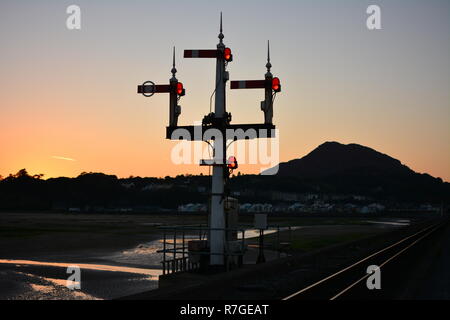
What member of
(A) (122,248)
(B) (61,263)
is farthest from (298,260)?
(A) (122,248)

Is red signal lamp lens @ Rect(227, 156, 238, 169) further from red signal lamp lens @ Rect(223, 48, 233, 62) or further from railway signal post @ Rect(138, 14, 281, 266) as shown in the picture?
red signal lamp lens @ Rect(223, 48, 233, 62)

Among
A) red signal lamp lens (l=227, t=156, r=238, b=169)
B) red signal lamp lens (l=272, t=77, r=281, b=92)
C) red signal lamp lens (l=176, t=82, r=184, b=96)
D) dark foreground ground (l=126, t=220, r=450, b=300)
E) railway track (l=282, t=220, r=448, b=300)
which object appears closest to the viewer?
dark foreground ground (l=126, t=220, r=450, b=300)

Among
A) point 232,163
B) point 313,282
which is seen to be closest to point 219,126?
point 232,163

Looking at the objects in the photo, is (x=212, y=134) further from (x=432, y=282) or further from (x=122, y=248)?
(x=122, y=248)

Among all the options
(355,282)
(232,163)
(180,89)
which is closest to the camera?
(355,282)

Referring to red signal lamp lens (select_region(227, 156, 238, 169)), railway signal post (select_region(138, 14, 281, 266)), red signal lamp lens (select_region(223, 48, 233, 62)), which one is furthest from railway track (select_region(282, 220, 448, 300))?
red signal lamp lens (select_region(223, 48, 233, 62))

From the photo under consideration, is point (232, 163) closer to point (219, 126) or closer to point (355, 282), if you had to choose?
point (219, 126)

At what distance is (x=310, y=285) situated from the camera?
1551 centimetres

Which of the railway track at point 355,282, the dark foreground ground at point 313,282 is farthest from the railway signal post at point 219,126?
the railway track at point 355,282

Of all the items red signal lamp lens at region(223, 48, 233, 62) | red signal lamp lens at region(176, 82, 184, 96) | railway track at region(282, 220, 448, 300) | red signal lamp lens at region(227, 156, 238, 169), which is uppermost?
red signal lamp lens at region(223, 48, 233, 62)

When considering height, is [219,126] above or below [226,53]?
below

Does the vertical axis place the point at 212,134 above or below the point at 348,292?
above
